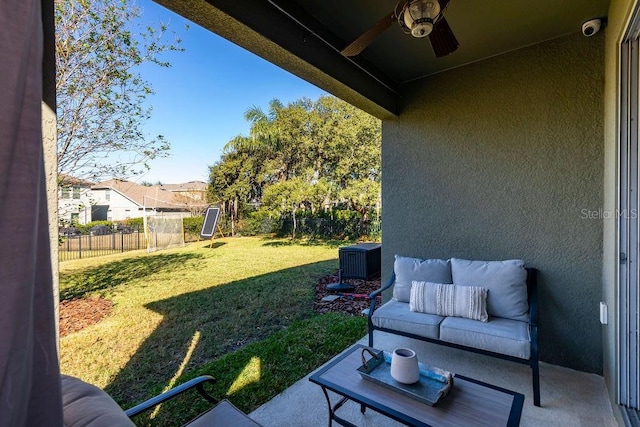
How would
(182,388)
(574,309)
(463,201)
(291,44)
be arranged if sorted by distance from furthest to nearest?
(463,201)
(574,309)
(291,44)
(182,388)

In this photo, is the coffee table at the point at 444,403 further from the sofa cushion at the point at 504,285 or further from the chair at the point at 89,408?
the sofa cushion at the point at 504,285

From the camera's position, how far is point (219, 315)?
13.0 feet

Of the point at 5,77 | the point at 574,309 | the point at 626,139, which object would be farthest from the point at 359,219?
the point at 5,77

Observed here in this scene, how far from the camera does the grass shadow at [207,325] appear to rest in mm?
2566

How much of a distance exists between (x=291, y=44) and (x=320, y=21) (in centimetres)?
40

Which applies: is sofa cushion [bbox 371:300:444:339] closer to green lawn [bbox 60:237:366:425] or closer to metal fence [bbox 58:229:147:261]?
green lawn [bbox 60:237:366:425]

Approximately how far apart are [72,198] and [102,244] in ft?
15.7

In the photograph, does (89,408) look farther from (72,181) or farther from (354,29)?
(72,181)

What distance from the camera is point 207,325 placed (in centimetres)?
363

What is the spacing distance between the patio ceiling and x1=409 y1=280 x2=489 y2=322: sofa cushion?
6.40 ft

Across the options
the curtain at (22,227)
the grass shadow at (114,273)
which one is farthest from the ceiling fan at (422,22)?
the grass shadow at (114,273)

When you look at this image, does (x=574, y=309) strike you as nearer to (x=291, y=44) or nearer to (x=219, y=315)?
(x=291, y=44)

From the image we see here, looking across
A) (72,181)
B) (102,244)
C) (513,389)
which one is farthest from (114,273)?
(513,389)

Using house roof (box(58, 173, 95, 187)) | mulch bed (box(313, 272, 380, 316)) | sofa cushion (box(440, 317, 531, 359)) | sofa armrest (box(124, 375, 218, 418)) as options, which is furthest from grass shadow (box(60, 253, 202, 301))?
sofa cushion (box(440, 317, 531, 359))
